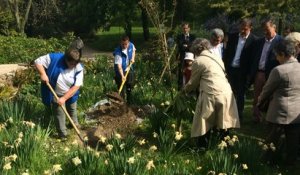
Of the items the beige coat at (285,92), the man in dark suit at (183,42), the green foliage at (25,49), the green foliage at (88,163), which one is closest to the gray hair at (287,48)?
the beige coat at (285,92)

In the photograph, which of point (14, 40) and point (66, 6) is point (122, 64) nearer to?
point (14, 40)

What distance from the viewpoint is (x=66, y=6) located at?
118 ft

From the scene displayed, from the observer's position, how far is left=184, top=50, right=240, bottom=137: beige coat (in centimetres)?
556

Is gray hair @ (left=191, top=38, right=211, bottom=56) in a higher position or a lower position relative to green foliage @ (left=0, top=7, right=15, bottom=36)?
higher

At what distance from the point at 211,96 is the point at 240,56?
192 centimetres

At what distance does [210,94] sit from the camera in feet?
18.3

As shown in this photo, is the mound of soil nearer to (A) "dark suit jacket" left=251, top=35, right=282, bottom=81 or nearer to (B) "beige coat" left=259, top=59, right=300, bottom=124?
(A) "dark suit jacket" left=251, top=35, right=282, bottom=81


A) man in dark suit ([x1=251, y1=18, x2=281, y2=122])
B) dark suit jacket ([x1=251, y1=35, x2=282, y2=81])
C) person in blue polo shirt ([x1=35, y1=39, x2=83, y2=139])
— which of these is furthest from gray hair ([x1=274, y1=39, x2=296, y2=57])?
person in blue polo shirt ([x1=35, y1=39, x2=83, y2=139])

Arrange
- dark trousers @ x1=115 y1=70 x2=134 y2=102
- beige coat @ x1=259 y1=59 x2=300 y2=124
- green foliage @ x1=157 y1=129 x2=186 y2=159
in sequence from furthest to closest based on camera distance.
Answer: dark trousers @ x1=115 y1=70 x2=134 y2=102
green foliage @ x1=157 y1=129 x2=186 y2=159
beige coat @ x1=259 y1=59 x2=300 y2=124

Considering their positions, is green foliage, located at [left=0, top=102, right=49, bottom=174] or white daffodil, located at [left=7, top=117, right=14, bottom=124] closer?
green foliage, located at [left=0, top=102, right=49, bottom=174]

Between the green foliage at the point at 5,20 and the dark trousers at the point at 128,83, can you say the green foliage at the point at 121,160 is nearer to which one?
the dark trousers at the point at 128,83

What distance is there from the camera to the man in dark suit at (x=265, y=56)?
6629mm

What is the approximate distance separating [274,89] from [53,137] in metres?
3.02

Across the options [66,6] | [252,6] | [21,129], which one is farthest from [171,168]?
[66,6]
